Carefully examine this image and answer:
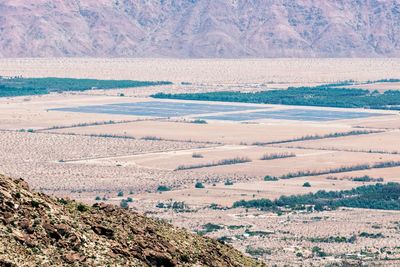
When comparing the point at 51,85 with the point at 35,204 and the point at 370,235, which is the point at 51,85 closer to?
the point at 370,235

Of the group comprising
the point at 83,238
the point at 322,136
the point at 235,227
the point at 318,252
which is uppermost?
the point at 83,238

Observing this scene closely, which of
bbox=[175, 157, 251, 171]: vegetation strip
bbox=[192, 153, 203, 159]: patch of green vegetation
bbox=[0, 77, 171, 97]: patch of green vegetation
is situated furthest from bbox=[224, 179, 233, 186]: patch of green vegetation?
bbox=[0, 77, 171, 97]: patch of green vegetation

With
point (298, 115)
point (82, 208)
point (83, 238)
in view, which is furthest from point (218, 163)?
point (83, 238)

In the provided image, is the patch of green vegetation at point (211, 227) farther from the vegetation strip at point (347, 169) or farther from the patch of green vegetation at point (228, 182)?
the vegetation strip at point (347, 169)

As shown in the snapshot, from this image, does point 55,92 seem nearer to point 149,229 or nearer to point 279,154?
point 279,154

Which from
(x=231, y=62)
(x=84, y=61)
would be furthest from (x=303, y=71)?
(x=84, y=61)
